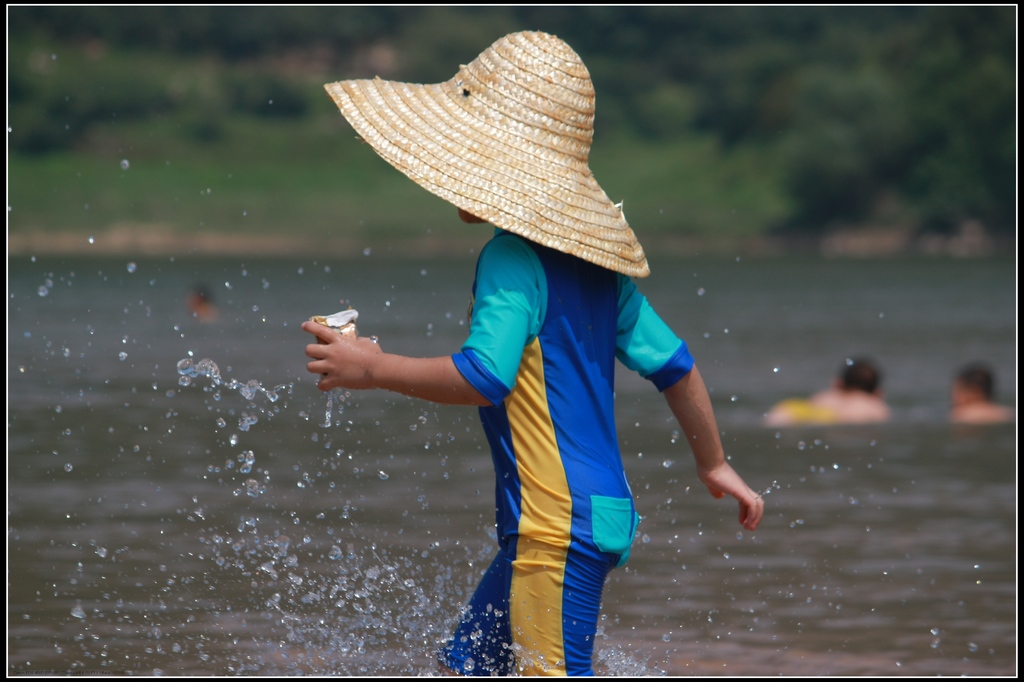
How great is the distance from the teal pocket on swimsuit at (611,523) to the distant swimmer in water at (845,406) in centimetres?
849

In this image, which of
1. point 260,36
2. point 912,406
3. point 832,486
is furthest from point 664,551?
point 260,36

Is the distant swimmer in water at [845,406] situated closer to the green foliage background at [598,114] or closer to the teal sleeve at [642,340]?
the teal sleeve at [642,340]

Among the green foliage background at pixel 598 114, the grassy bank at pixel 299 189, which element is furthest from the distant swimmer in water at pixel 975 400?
the grassy bank at pixel 299 189

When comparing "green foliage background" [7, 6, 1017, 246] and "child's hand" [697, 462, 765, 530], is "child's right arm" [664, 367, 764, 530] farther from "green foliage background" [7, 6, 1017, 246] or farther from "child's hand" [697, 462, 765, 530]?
"green foliage background" [7, 6, 1017, 246]

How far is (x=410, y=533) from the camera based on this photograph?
6.75m

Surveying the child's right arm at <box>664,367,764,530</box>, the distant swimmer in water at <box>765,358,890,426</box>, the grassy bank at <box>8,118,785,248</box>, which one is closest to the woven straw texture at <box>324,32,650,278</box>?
the child's right arm at <box>664,367,764,530</box>

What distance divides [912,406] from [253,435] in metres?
6.18

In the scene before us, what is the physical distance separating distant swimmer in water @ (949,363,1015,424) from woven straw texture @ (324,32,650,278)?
9.05 meters

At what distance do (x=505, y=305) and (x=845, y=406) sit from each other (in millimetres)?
9177

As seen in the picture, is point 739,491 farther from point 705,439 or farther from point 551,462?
point 551,462

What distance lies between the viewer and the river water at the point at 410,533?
5.02 m

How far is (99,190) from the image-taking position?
66438 millimetres

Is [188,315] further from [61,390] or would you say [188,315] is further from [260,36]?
[260,36]

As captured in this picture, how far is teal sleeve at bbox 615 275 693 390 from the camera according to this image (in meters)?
3.25
